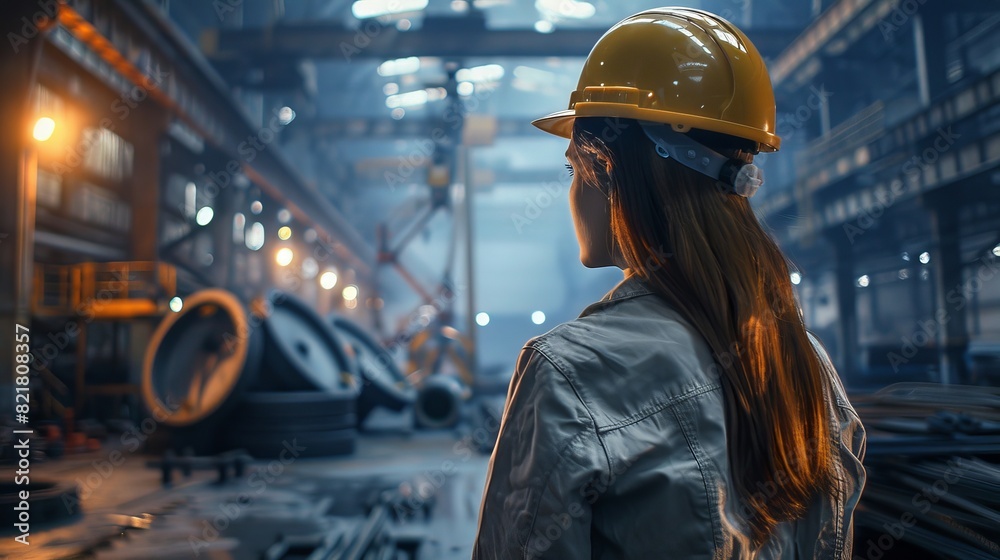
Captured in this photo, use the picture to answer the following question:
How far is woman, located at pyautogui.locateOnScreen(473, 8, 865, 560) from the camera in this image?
79 cm

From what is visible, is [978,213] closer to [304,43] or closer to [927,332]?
[927,332]

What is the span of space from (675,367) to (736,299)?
174 millimetres

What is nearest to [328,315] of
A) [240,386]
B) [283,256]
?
[240,386]

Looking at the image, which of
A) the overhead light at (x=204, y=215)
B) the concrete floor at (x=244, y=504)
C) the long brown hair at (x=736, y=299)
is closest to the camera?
the long brown hair at (x=736, y=299)

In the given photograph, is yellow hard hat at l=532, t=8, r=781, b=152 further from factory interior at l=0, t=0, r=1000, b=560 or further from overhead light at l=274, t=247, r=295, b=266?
overhead light at l=274, t=247, r=295, b=266

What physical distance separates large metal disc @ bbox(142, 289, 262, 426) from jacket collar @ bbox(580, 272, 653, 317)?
21.0 ft

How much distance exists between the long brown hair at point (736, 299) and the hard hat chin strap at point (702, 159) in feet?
0.04

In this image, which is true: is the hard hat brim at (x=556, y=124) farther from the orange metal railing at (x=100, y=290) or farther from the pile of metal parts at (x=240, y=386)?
the orange metal railing at (x=100, y=290)

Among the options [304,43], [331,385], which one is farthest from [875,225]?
[304,43]

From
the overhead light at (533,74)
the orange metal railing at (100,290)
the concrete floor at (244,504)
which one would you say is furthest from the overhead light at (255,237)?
the concrete floor at (244,504)

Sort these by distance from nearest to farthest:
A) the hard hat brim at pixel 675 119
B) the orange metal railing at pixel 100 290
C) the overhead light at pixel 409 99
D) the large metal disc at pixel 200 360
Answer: the hard hat brim at pixel 675 119 < the large metal disc at pixel 200 360 < the orange metal railing at pixel 100 290 < the overhead light at pixel 409 99

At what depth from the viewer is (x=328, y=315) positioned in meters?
10.6

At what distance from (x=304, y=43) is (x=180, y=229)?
5.27 meters

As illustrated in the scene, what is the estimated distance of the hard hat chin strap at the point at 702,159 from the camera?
100cm
